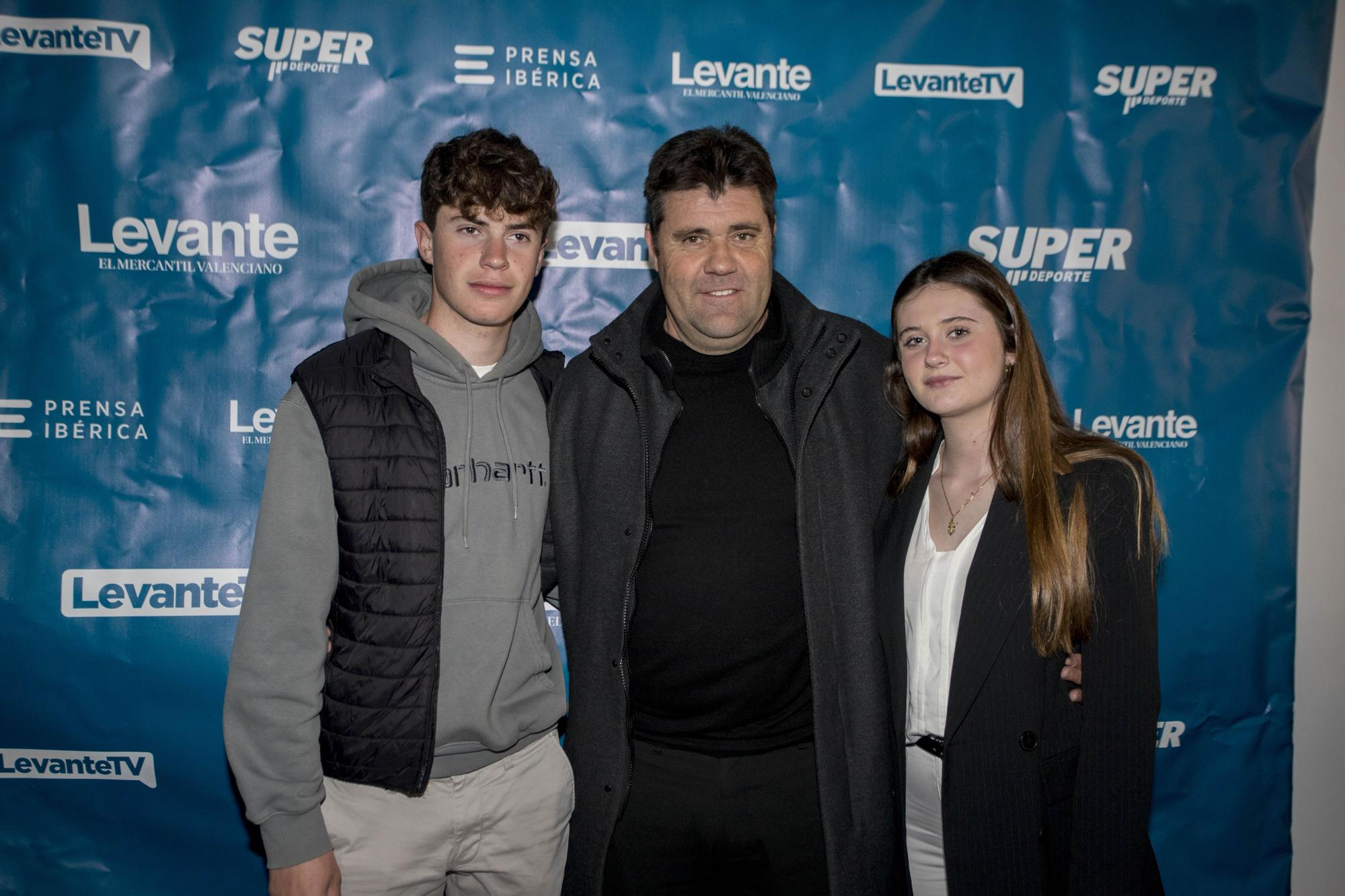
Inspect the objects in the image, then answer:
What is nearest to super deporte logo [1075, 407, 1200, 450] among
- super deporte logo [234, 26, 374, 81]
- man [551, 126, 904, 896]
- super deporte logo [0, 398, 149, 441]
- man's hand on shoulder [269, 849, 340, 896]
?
man [551, 126, 904, 896]

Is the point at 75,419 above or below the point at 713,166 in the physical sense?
below

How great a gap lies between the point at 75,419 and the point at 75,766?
0.99 metres

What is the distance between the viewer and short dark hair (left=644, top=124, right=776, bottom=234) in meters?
1.62

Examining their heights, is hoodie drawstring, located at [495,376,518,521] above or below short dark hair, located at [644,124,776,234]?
below

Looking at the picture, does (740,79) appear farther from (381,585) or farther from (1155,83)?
(381,585)

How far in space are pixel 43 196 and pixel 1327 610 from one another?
4.00 m

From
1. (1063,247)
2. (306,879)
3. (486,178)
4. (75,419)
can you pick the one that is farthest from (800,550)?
(75,419)

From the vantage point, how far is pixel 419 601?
4.69ft

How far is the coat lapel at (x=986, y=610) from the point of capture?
1.34 meters

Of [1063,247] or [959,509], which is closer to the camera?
[959,509]

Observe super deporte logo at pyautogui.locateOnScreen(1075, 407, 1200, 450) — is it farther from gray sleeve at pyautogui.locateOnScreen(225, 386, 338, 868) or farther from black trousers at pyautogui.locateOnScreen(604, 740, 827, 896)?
gray sleeve at pyautogui.locateOnScreen(225, 386, 338, 868)

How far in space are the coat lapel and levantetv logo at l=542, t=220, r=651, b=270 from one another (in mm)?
1290

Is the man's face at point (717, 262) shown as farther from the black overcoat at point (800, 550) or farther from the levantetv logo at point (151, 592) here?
the levantetv logo at point (151, 592)

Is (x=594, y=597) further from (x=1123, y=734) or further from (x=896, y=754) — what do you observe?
(x=1123, y=734)
